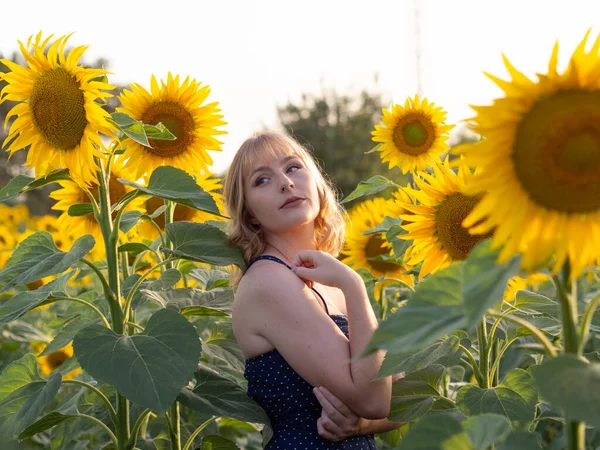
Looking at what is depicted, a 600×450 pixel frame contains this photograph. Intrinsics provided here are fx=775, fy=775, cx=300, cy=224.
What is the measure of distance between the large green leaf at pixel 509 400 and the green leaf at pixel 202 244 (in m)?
0.75

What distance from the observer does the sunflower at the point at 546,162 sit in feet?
4.14

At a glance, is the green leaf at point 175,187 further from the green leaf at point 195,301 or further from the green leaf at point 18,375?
the green leaf at point 18,375

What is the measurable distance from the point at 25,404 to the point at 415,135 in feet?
7.97

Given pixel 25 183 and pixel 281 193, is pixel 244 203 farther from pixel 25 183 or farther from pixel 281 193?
pixel 25 183

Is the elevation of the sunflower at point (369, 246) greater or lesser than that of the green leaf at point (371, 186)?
lesser

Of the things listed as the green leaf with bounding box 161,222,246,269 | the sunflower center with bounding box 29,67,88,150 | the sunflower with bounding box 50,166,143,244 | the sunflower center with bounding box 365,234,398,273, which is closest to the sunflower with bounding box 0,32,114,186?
the sunflower center with bounding box 29,67,88,150

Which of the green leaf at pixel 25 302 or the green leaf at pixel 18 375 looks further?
the green leaf at pixel 18 375

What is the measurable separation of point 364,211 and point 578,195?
2856mm

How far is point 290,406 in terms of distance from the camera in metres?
2.39

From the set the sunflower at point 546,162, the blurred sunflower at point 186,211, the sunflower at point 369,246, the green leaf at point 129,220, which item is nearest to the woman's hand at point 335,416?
the green leaf at point 129,220

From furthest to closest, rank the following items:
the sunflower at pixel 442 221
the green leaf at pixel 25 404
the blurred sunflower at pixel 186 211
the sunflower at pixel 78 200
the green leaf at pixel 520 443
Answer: the blurred sunflower at pixel 186 211 < the sunflower at pixel 78 200 < the sunflower at pixel 442 221 < the green leaf at pixel 25 404 < the green leaf at pixel 520 443

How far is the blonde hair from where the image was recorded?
2652mm

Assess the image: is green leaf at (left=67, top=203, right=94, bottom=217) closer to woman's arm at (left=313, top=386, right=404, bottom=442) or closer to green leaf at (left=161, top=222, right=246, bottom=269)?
green leaf at (left=161, top=222, right=246, bottom=269)

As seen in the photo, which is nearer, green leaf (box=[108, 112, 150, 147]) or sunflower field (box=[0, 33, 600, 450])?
sunflower field (box=[0, 33, 600, 450])
